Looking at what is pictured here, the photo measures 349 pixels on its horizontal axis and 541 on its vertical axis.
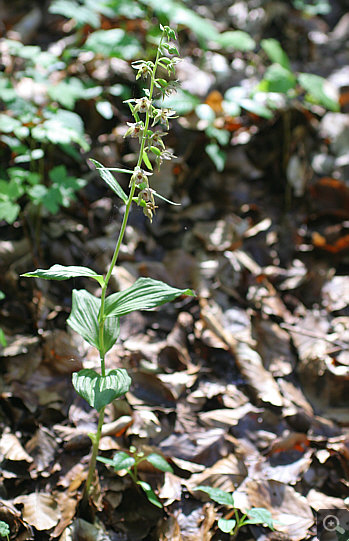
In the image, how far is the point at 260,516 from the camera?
1691 millimetres

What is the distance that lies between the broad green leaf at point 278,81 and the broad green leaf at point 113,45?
90cm

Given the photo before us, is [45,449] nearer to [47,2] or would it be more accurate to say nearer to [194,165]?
[194,165]

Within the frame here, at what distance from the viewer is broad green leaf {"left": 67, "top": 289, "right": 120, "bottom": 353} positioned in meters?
1.66

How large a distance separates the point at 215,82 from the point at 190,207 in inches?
48.0

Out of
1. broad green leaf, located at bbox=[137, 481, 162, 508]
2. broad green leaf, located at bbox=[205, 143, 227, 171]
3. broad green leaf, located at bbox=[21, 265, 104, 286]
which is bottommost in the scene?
broad green leaf, located at bbox=[137, 481, 162, 508]

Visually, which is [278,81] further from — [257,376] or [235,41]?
[257,376]

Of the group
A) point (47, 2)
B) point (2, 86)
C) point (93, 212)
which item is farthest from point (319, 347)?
point (47, 2)

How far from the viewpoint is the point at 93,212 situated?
2.95 meters

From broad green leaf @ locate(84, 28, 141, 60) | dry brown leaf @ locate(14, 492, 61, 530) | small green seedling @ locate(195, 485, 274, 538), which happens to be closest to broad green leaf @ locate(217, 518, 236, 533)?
small green seedling @ locate(195, 485, 274, 538)

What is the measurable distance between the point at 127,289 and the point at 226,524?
3.11 feet

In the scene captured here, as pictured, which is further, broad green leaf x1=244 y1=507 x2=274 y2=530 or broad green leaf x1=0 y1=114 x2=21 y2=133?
broad green leaf x1=0 y1=114 x2=21 y2=133

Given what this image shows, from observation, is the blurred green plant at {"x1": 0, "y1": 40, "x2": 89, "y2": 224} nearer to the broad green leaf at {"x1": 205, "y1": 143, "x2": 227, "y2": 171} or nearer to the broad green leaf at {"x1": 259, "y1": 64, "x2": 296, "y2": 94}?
the broad green leaf at {"x1": 205, "y1": 143, "x2": 227, "y2": 171}

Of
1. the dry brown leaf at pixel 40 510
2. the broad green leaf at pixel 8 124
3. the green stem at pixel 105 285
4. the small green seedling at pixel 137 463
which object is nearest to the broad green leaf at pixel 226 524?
the small green seedling at pixel 137 463

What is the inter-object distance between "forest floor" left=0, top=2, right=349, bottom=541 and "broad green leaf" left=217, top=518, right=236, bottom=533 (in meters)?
0.11
